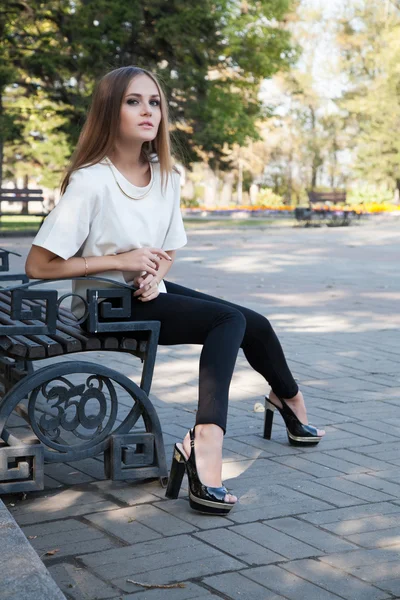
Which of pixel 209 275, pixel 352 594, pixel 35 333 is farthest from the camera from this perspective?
pixel 209 275

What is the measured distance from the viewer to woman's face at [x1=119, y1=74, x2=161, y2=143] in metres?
3.69

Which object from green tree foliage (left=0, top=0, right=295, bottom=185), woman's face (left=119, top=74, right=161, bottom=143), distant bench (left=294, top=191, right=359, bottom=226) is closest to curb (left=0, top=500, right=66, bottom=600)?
woman's face (left=119, top=74, right=161, bottom=143)

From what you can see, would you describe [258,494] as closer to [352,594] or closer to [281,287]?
[352,594]

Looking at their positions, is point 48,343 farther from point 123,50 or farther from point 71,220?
point 123,50

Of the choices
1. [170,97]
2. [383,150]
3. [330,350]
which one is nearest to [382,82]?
[383,150]

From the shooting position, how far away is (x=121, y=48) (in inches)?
1020

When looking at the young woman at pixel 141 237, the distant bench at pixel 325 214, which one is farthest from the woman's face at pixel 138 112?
the distant bench at pixel 325 214

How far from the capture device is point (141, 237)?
12.1 ft

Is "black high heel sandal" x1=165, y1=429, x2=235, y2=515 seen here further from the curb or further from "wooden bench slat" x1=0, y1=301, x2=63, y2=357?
the curb

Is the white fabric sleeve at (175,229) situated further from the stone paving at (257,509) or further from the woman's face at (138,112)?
the stone paving at (257,509)

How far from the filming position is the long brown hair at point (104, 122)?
3691 mm

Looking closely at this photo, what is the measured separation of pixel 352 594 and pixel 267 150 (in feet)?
173

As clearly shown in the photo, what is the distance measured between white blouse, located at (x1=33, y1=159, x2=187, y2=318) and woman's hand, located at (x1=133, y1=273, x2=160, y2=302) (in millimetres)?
72

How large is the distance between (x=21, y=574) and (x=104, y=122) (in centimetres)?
200
